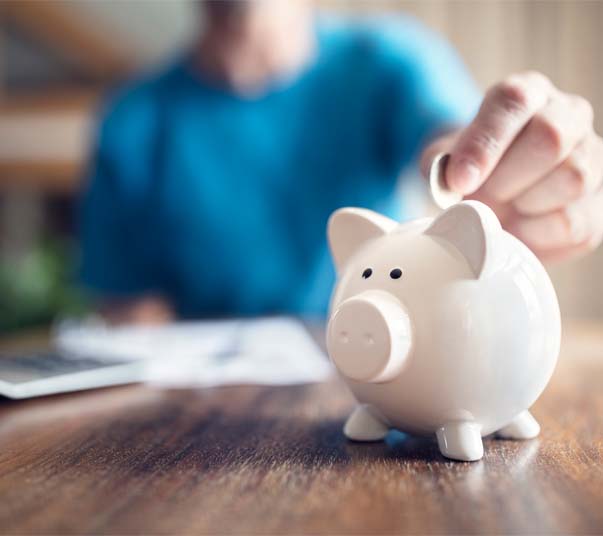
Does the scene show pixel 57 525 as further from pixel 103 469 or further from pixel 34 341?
pixel 34 341

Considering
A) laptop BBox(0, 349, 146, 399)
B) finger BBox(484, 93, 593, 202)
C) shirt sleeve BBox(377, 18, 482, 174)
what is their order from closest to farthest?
finger BBox(484, 93, 593, 202), laptop BBox(0, 349, 146, 399), shirt sleeve BBox(377, 18, 482, 174)

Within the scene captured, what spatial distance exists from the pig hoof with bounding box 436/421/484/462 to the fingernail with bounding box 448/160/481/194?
0.18m

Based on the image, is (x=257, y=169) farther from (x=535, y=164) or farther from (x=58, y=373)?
(x=535, y=164)

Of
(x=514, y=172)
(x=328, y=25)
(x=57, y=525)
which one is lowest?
(x=57, y=525)

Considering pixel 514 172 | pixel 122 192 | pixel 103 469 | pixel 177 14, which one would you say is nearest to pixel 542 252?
pixel 514 172

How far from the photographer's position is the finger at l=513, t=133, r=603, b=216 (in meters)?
0.54

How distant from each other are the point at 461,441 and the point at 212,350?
55 centimetres

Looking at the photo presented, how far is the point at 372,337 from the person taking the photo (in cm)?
41

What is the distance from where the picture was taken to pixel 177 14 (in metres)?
3.74

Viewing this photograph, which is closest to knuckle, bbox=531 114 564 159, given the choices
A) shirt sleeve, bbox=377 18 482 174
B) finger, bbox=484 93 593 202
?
finger, bbox=484 93 593 202

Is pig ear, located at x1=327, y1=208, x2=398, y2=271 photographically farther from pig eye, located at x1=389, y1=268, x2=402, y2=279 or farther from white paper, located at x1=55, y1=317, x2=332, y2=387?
white paper, located at x1=55, y1=317, x2=332, y2=387

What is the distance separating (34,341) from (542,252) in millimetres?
921

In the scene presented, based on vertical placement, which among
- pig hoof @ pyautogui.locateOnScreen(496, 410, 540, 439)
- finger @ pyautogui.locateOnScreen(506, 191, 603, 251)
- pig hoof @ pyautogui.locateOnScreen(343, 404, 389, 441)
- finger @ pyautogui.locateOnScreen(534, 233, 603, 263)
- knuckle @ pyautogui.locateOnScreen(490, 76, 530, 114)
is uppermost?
knuckle @ pyautogui.locateOnScreen(490, 76, 530, 114)

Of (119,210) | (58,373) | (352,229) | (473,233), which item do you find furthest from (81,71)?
(473,233)
